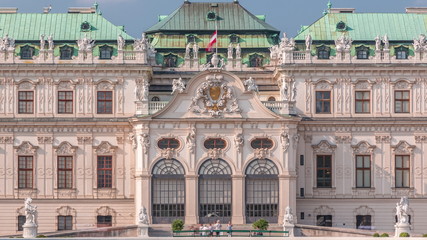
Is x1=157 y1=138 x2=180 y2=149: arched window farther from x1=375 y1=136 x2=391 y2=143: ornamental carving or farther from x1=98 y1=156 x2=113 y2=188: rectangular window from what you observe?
x1=375 y1=136 x2=391 y2=143: ornamental carving

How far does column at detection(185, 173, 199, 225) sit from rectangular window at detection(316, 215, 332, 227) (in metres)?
9.40

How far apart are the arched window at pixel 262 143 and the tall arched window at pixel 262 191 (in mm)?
1020

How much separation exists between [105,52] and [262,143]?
13.6 meters

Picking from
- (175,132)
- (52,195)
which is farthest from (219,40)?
(52,195)

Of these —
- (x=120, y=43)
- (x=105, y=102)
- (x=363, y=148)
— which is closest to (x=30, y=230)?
(x=105, y=102)

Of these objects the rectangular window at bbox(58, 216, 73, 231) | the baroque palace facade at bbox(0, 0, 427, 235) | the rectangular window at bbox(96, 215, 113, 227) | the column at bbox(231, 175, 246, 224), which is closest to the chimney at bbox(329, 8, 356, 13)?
the baroque palace facade at bbox(0, 0, 427, 235)

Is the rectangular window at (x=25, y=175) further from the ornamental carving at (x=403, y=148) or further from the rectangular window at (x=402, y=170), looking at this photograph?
the rectangular window at (x=402, y=170)

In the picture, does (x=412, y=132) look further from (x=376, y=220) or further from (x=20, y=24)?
(x=20, y=24)

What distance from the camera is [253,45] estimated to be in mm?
114438

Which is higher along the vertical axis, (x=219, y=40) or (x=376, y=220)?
(x=219, y=40)

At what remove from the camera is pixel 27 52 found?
111 metres

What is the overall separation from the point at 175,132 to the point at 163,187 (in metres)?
3.99

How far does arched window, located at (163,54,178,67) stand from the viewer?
114 metres

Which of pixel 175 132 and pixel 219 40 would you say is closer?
pixel 175 132
